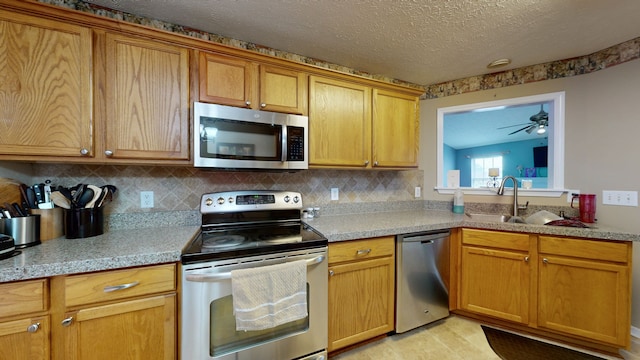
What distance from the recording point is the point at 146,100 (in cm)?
149

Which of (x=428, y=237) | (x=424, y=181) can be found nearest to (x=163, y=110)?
(x=428, y=237)

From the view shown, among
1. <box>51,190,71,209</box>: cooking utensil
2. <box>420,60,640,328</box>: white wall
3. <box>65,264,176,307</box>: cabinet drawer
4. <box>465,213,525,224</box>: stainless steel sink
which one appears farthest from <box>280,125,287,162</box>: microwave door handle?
<box>420,60,640,328</box>: white wall

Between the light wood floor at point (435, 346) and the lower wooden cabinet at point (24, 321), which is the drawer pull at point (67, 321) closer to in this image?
the lower wooden cabinet at point (24, 321)

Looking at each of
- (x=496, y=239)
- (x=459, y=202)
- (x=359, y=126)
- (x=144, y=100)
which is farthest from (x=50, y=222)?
(x=459, y=202)

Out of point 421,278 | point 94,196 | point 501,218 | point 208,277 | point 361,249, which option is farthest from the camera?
point 501,218

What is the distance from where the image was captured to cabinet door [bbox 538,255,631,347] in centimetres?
168

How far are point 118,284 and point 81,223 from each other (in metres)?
0.56

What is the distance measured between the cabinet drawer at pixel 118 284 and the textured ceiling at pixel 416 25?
5.35 ft

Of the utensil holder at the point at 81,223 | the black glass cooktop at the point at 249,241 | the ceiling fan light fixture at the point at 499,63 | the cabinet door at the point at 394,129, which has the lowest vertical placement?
the black glass cooktop at the point at 249,241

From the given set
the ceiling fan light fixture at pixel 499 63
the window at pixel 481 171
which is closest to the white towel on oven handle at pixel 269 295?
the window at pixel 481 171

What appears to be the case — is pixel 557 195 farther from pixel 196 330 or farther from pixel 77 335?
pixel 77 335

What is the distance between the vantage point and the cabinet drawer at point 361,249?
168 centimetres

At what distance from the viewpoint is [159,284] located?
1229 mm

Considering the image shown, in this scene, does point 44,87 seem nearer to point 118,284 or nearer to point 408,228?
point 118,284
